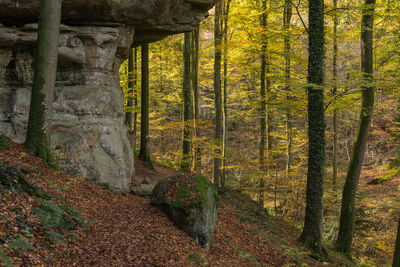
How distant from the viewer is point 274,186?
46.3 ft

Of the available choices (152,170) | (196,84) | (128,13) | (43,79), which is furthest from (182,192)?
(196,84)

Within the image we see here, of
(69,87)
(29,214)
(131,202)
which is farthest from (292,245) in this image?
(69,87)

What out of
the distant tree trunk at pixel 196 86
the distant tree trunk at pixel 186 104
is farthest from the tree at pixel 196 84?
the distant tree trunk at pixel 186 104

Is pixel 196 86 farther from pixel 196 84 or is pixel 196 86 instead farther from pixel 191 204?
pixel 191 204

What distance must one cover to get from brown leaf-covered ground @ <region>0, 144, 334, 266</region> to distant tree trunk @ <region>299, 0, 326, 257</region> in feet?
2.65

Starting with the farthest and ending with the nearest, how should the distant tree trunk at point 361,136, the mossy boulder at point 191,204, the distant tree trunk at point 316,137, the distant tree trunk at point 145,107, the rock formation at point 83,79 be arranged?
the distant tree trunk at point 145,107, the distant tree trunk at point 361,136, the distant tree trunk at point 316,137, the rock formation at point 83,79, the mossy boulder at point 191,204

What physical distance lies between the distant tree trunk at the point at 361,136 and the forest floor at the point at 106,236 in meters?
1.63

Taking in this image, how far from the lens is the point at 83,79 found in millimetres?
9891

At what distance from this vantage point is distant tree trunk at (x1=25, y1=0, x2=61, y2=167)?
7094 millimetres

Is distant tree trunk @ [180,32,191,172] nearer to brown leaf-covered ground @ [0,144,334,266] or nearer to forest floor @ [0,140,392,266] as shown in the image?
brown leaf-covered ground @ [0,144,334,266]

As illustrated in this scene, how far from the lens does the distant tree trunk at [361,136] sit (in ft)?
32.8

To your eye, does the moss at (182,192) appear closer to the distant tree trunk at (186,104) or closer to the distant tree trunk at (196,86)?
the distant tree trunk at (186,104)

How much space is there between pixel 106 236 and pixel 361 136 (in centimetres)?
958

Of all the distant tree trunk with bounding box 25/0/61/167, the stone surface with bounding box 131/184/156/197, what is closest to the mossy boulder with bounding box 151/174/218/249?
the stone surface with bounding box 131/184/156/197
